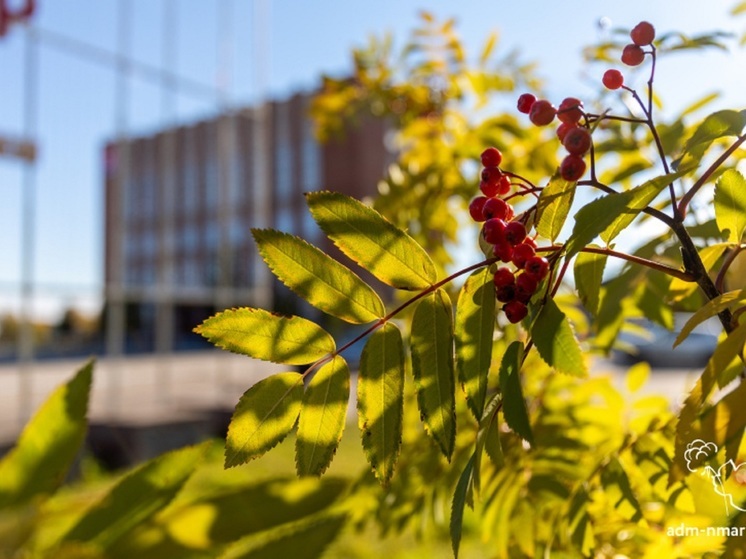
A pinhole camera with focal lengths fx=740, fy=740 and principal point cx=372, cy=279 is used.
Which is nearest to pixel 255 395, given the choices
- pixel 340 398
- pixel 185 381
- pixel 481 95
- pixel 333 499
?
pixel 340 398

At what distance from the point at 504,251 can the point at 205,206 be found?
14878 millimetres

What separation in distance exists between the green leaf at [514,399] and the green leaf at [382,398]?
50mm

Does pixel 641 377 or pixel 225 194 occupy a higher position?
pixel 225 194

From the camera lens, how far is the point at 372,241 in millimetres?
371

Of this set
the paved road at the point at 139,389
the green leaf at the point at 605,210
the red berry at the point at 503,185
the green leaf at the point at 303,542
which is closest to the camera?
the green leaf at the point at 303,542

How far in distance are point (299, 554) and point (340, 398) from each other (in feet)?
0.55

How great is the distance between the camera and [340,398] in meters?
0.37

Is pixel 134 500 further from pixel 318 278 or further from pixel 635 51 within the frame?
pixel 635 51

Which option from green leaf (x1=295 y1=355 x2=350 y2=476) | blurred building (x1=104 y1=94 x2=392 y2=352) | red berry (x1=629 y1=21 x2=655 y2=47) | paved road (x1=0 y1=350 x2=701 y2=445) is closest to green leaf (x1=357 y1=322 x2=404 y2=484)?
green leaf (x1=295 y1=355 x2=350 y2=476)

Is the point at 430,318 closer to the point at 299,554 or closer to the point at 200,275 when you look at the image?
the point at 299,554

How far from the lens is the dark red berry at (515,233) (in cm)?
36

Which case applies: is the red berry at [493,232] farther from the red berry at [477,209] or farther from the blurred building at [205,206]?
the blurred building at [205,206]

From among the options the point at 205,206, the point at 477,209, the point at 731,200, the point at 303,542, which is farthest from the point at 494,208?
the point at 205,206

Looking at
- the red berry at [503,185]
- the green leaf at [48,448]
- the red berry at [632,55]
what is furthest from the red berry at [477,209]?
the green leaf at [48,448]
